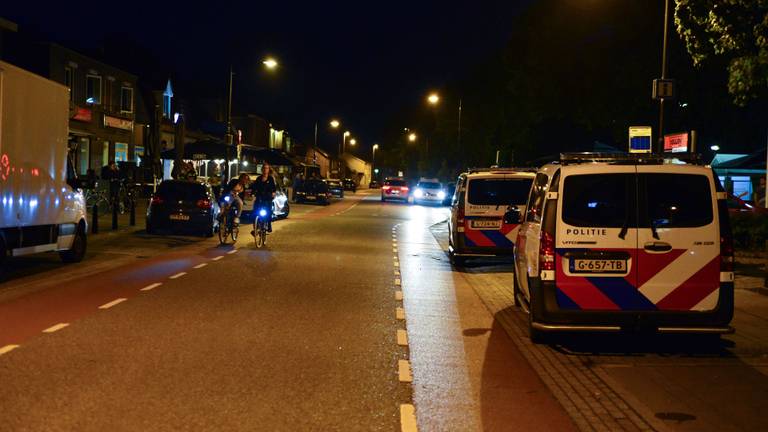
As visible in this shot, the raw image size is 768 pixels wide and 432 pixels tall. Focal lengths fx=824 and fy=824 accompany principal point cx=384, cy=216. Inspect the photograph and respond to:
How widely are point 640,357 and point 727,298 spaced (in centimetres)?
103

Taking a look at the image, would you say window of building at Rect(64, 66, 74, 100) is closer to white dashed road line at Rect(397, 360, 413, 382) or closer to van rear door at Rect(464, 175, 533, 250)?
van rear door at Rect(464, 175, 533, 250)

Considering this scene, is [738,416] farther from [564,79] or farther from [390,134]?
[390,134]

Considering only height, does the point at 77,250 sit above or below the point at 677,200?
below

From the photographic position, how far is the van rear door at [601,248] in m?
8.03

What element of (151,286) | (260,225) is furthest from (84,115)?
(151,286)

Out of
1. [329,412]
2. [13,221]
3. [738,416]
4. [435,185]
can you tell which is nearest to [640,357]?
[738,416]

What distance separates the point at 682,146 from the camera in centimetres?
1712

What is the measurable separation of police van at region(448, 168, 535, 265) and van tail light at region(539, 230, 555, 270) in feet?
24.7

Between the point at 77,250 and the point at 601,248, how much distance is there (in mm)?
10876

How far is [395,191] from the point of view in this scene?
185 feet

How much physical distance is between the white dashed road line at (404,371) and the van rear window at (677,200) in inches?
106

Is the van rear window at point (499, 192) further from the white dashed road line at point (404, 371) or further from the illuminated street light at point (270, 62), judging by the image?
the illuminated street light at point (270, 62)

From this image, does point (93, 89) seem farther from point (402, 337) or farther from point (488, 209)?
point (402, 337)

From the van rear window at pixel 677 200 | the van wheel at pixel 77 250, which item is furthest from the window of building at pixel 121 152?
the van rear window at pixel 677 200
